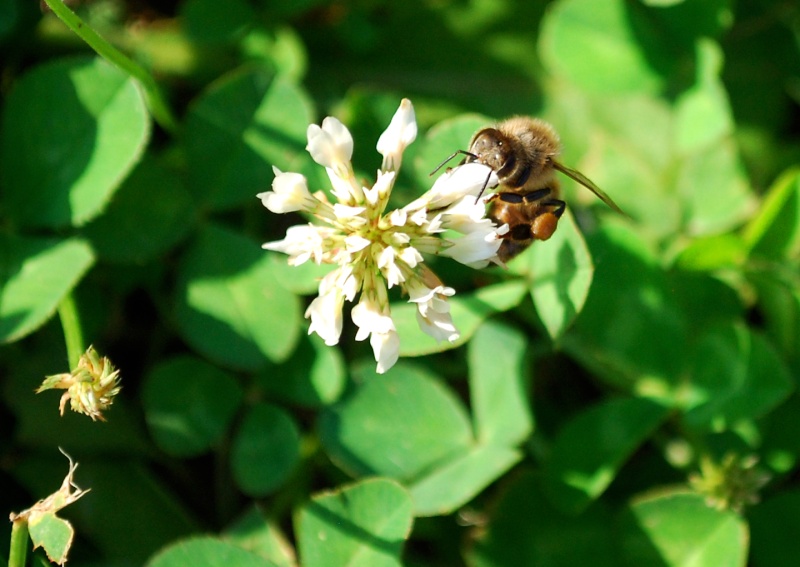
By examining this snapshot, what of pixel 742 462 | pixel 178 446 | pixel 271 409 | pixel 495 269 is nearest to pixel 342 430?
pixel 271 409

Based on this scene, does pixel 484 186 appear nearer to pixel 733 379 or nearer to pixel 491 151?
pixel 491 151

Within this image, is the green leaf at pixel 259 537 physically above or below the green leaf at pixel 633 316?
below

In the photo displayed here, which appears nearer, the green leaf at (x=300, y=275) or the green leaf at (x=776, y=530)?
the green leaf at (x=300, y=275)

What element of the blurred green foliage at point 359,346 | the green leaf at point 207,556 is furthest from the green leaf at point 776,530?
the green leaf at point 207,556

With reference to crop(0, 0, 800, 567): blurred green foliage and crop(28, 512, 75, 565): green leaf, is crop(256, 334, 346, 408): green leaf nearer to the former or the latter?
crop(0, 0, 800, 567): blurred green foliage

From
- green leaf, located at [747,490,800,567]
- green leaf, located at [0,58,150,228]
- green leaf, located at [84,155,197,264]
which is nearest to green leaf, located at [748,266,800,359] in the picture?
green leaf, located at [747,490,800,567]

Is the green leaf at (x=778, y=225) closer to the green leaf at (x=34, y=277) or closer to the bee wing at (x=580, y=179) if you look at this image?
the bee wing at (x=580, y=179)

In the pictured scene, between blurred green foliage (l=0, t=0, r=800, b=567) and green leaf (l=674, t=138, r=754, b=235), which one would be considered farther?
green leaf (l=674, t=138, r=754, b=235)

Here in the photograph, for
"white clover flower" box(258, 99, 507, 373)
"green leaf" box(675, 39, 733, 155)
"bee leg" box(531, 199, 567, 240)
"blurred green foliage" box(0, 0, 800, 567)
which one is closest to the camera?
"white clover flower" box(258, 99, 507, 373)
